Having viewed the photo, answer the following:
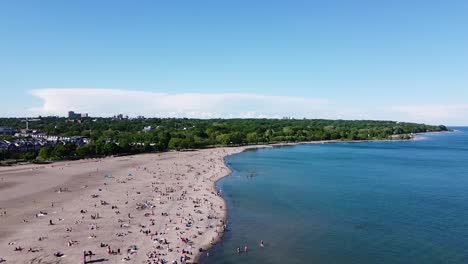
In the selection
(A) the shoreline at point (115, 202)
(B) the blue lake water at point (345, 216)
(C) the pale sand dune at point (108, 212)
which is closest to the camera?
(C) the pale sand dune at point (108, 212)

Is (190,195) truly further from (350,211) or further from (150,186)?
(350,211)

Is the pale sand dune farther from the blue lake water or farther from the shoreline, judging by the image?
the blue lake water

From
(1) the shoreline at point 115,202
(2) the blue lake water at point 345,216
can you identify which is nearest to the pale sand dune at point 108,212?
(1) the shoreline at point 115,202

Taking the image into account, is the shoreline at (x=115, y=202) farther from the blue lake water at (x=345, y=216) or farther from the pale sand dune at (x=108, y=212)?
the blue lake water at (x=345, y=216)

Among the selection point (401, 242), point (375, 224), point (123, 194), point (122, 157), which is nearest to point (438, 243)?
point (401, 242)

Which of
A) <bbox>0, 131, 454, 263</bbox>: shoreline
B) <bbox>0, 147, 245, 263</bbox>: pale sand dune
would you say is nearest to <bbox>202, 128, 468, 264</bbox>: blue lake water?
<bbox>0, 131, 454, 263</bbox>: shoreline

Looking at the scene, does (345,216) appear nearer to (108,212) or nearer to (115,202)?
(108,212)

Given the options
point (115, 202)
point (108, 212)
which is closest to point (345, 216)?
point (108, 212)
